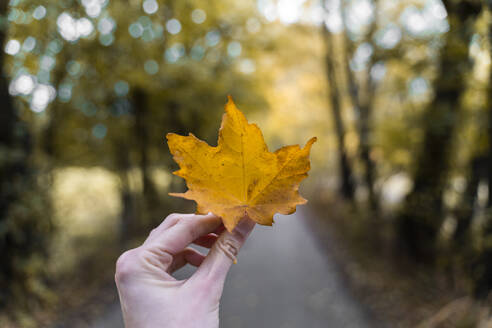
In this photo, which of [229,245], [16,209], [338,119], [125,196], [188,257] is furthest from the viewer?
[338,119]

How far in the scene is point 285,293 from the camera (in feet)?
21.1

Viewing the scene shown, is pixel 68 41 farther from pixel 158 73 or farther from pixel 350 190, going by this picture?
pixel 350 190

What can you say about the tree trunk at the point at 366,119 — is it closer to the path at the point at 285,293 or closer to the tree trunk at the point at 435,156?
the tree trunk at the point at 435,156

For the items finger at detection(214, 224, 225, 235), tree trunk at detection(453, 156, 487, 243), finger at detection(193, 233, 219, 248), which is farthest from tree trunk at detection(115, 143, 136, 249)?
finger at detection(214, 224, 225, 235)

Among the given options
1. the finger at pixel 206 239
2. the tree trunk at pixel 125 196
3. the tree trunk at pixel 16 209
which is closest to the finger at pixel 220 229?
the finger at pixel 206 239

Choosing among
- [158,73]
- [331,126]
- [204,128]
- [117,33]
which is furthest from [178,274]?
[331,126]

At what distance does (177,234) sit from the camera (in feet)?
4.27

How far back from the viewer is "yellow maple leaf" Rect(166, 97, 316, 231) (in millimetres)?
1023

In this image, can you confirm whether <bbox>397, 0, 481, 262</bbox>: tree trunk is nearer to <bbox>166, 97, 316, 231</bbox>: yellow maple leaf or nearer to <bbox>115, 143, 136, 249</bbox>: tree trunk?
<bbox>166, 97, 316, 231</bbox>: yellow maple leaf

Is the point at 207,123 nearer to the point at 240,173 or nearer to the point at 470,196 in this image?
the point at 470,196

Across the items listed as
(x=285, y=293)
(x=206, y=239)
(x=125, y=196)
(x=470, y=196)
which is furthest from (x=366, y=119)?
(x=206, y=239)

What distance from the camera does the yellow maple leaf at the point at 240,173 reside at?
3.36ft

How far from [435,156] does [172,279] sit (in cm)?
590

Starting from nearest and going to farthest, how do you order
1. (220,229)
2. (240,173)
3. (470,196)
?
(240,173) < (220,229) < (470,196)
